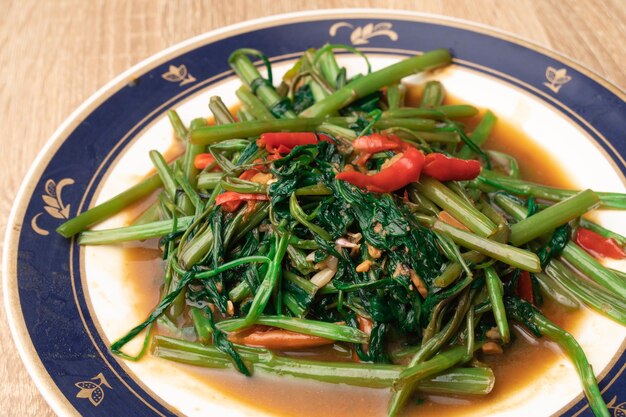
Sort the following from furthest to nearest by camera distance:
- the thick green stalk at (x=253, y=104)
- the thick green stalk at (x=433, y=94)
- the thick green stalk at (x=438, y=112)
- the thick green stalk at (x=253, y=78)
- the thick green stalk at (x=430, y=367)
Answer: the thick green stalk at (x=433, y=94), the thick green stalk at (x=253, y=78), the thick green stalk at (x=253, y=104), the thick green stalk at (x=438, y=112), the thick green stalk at (x=430, y=367)

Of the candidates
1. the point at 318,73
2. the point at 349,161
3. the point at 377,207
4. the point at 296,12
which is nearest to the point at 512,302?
the point at 377,207

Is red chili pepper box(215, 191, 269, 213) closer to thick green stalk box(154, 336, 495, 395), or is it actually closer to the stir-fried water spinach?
the stir-fried water spinach

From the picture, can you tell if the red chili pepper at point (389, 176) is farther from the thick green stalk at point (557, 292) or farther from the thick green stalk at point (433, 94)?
the thick green stalk at point (433, 94)

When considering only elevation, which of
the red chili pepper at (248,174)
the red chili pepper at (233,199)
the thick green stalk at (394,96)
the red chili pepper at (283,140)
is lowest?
the red chili pepper at (233,199)

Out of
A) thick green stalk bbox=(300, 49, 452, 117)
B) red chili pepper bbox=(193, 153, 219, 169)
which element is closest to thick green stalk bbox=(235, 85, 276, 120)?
thick green stalk bbox=(300, 49, 452, 117)

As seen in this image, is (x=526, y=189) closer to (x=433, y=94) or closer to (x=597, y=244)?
(x=597, y=244)

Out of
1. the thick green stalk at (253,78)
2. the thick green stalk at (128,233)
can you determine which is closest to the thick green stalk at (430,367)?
the thick green stalk at (128,233)

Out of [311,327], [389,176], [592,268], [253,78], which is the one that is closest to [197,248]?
[311,327]

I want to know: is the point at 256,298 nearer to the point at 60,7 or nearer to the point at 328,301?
the point at 328,301
